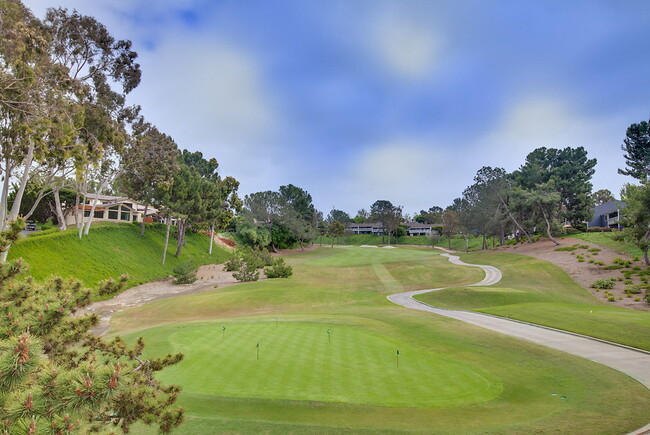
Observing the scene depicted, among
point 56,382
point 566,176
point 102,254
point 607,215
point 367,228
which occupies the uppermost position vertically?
point 566,176

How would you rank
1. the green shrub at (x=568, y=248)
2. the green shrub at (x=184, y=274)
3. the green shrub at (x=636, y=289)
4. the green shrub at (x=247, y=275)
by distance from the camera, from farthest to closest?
the green shrub at (x=568, y=248)
the green shrub at (x=247, y=275)
the green shrub at (x=184, y=274)
the green shrub at (x=636, y=289)

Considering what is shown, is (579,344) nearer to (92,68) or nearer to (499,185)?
(92,68)

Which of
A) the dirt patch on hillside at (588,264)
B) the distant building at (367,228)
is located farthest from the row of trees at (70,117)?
the distant building at (367,228)

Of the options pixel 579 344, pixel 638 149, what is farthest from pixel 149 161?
pixel 638 149

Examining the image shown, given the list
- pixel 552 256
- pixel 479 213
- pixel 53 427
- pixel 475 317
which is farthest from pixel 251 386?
pixel 479 213

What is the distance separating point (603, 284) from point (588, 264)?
8368mm

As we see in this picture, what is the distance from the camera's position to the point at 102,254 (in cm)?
3769

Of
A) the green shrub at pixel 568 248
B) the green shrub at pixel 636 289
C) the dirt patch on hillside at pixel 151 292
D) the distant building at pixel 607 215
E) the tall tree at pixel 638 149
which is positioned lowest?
the dirt patch on hillside at pixel 151 292

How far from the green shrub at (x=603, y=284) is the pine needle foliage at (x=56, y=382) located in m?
42.3

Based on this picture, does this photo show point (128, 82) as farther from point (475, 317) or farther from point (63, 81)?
point (475, 317)

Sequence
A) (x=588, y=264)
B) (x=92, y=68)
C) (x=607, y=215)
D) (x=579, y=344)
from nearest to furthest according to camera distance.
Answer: (x=579, y=344) < (x=92, y=68) < (x=588, y=264) < (x=607, y=215)

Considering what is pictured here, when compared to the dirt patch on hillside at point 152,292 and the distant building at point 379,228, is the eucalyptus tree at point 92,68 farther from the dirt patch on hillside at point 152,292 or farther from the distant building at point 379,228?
the distant building at point 379,228

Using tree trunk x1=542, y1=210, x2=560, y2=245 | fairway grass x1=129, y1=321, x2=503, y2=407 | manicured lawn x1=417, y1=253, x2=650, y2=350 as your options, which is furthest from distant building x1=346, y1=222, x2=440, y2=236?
fairway grass x1=129, y1=321, x2=503, y2=407

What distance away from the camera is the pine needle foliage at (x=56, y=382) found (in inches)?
137
